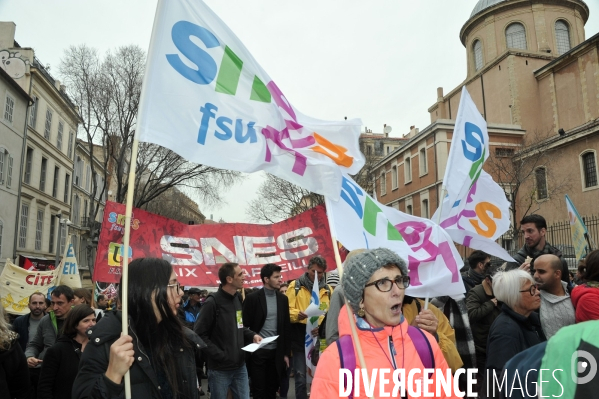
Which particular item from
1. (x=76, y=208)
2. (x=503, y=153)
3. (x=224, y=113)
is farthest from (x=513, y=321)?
(x=76, y=208)

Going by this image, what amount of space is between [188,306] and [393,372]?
10701 mm

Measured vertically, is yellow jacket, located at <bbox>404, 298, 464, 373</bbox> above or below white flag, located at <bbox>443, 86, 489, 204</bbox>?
below

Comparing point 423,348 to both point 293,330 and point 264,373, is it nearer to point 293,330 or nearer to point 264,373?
point 264,373

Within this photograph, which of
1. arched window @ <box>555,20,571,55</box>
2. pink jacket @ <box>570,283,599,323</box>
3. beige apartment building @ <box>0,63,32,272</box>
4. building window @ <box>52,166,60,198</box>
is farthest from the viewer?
arched window @ <box>555,20,571,55</box>

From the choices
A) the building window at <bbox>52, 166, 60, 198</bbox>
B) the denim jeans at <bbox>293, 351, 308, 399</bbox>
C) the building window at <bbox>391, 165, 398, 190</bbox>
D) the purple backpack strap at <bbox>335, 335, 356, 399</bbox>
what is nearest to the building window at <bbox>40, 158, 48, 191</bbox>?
the building window at <bbox>52, 166, 60, 198</bbox>

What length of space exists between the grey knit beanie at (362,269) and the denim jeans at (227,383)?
3.33 metres

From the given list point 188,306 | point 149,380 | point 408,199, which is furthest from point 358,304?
point 408,199

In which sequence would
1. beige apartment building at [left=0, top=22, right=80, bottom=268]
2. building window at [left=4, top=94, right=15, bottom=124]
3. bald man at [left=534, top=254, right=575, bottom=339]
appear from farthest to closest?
beige apartment building at [left=0, top=22, right=80, bottom=268]
building window at [left=4, top=94, right=15, bottom=124]
bald man at [left=534, top=254, right=575, bottom=339]

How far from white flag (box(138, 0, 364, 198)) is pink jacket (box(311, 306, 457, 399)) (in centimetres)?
111

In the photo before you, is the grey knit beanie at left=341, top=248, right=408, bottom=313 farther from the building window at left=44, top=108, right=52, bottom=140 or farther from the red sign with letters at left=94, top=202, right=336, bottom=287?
the building window at left=44, top=108, right=52, bottom=140

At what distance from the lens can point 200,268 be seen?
23.9ft

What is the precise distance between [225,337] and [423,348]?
3.54m

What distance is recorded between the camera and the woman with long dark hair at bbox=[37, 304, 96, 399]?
4.14 m

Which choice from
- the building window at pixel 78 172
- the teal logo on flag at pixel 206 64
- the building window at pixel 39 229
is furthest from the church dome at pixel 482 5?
the teal logo on flag at pixel 206 64
